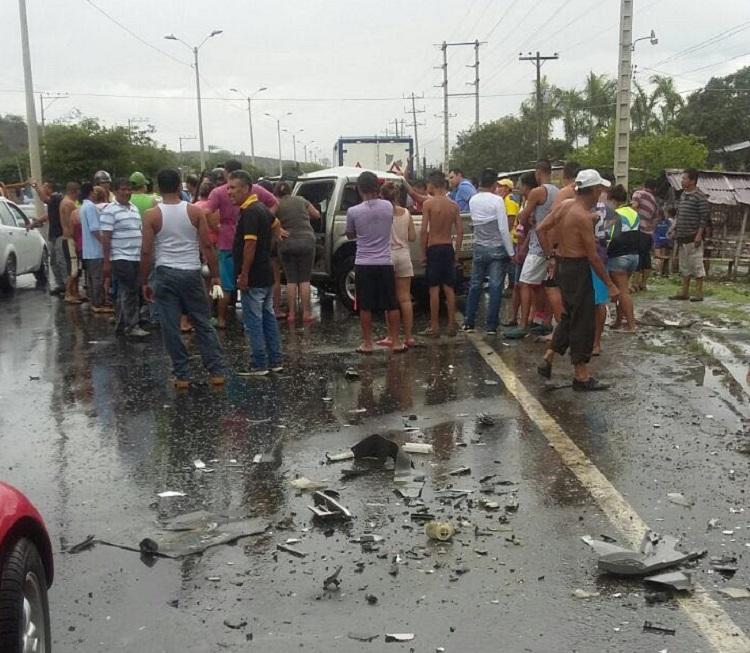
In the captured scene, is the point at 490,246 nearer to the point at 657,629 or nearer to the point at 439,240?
the point at 439,240

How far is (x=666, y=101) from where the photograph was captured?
5616 centimetres

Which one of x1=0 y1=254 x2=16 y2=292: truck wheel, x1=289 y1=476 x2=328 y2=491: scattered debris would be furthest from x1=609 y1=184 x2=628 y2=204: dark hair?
x1=0 y1=254 x2=16 y2=292: truck wheel

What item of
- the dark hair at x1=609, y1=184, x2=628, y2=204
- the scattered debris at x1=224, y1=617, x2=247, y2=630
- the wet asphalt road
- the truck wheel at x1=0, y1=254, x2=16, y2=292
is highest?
the dark hair at x1=609, y1=184, x2=628, y2=204

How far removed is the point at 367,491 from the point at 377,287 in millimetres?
4150

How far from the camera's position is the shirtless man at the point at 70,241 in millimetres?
→ 13656

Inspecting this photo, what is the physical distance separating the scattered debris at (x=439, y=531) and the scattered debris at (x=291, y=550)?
65cm

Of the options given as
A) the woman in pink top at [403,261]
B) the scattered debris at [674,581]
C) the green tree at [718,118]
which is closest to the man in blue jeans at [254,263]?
the woman in pink top at [403,261]

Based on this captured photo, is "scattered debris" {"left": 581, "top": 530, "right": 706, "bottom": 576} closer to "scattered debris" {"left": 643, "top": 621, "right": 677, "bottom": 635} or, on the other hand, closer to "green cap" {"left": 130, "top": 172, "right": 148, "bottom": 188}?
"scattered debris" {"left": 643, "top": 621, "right": 677, "bottom": 635}

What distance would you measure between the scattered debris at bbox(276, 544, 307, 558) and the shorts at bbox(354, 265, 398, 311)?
4888 mm

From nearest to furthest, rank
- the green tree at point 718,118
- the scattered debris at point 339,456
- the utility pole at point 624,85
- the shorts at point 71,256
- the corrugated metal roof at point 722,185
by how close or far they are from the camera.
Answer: the scattered debris at point 339,456
the shorts at point 71,256
the utility pole at point 624,85
the corrugated metal roof at point 722,185
the green tree at point 718,118

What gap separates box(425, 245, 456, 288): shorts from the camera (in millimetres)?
10242

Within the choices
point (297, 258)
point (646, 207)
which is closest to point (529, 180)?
point (297, 258)

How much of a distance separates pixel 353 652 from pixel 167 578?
3.71 feet

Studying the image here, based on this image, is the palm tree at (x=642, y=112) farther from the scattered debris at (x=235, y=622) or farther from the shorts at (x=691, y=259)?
the scattered debris at (x=235, y=622)
